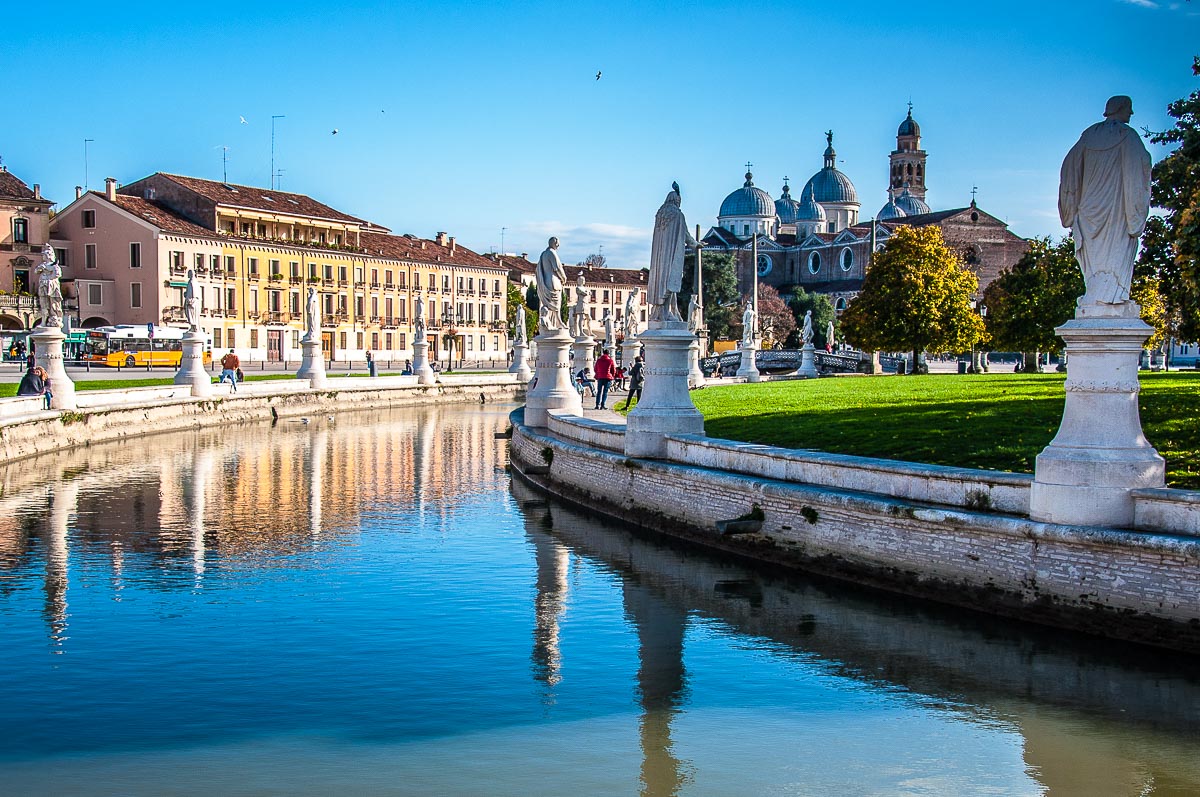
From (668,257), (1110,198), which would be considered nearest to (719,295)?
(668,257)

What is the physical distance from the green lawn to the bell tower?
122305 millimetres

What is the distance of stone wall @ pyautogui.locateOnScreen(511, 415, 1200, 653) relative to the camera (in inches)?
395

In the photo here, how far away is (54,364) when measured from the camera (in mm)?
27359

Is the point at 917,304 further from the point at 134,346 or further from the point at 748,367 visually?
the point at 134,346

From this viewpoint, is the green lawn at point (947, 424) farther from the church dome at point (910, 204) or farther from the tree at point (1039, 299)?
the church dome at point (910, 204)

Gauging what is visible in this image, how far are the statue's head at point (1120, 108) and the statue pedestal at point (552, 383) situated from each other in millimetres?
14500

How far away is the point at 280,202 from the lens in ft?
267

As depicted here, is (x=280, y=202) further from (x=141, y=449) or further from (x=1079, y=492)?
(x=1079, y=492)

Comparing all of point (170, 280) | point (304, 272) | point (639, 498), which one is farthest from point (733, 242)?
point (639, 498)

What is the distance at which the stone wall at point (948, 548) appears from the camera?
10.0 meters

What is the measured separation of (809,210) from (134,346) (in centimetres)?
8995

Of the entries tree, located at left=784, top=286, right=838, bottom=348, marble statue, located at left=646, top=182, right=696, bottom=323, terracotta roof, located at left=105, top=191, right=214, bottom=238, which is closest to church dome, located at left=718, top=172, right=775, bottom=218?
tree, located at left=784, top=286, right=838, bottom=348

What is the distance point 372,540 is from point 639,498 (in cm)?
363

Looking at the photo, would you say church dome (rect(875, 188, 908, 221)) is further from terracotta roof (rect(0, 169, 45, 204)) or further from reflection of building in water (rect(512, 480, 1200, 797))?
reflection of building in water (rect(512, 480, 1200, 797))
